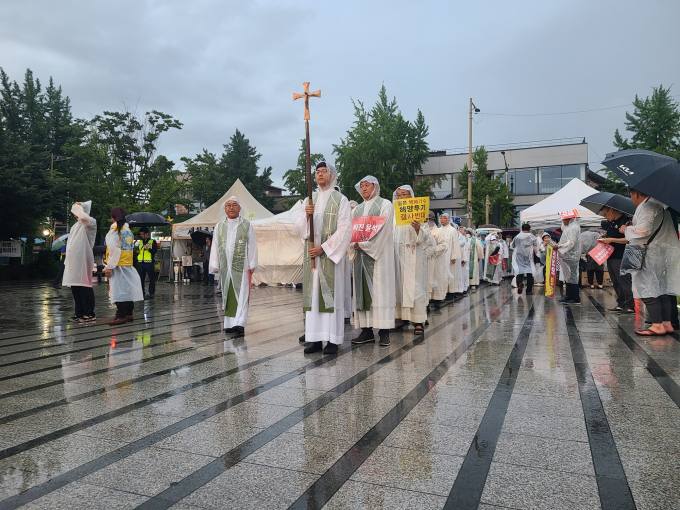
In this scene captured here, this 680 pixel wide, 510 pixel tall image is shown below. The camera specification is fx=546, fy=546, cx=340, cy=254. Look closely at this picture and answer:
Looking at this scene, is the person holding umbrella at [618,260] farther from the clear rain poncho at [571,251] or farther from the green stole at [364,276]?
the green stole at [364,276]

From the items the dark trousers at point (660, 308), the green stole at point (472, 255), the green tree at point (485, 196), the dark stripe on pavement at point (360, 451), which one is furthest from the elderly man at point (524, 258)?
the green tree at point (485, 196)

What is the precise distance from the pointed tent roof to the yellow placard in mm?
13099

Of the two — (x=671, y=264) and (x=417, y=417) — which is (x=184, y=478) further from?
(x=671, y=264)

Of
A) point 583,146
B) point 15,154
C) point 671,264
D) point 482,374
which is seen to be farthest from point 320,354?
point 583,146

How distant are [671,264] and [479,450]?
16.2 ft

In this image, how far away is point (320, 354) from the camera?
5801mm

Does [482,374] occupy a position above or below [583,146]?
below

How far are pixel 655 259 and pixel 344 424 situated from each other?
5057 mm

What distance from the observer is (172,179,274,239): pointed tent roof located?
19969 millimetres

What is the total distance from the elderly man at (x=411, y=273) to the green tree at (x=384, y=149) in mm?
36060

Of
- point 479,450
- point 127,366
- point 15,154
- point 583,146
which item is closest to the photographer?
point 479,450

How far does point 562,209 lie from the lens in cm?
1688

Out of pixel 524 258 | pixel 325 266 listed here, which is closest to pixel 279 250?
pixel 524 258

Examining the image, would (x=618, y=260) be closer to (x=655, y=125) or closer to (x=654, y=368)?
(x=654, y=368)
